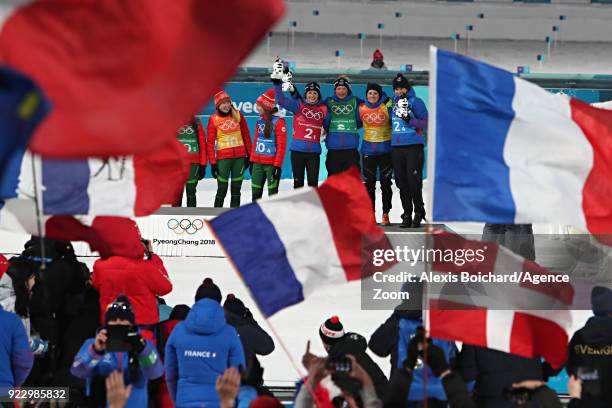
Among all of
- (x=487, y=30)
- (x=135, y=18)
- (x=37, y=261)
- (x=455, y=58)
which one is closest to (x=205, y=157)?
(x=37, y=261)

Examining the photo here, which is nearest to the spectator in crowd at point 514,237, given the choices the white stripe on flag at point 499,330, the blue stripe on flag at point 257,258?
the white stripe on flag at point 499,330

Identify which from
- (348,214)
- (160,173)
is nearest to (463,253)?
(348,214)

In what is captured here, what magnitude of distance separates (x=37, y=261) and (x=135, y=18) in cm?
477

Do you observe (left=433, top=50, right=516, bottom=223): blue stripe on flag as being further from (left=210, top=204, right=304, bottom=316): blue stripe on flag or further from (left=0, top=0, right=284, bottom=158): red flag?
(left=0, top=0, right=284, bottom=158): red flag

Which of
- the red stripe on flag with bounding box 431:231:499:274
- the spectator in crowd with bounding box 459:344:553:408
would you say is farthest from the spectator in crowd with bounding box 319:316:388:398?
the red stripe on flag with bounding box 431:231:499:274

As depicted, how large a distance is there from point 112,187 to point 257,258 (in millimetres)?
1260

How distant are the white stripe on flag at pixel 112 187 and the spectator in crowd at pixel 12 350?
0.86 meters

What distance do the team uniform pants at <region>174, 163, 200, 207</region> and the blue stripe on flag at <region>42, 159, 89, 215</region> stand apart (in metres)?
7.52

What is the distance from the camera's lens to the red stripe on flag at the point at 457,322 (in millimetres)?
6402

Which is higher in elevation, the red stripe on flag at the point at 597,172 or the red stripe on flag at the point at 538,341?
the red stripe on flag at the point at 597,172

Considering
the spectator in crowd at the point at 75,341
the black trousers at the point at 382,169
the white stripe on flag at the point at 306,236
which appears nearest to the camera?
the white stripe on flag at the point at 306,236

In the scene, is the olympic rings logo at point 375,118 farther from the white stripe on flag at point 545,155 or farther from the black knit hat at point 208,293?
the white stripe on flag at point 545,155

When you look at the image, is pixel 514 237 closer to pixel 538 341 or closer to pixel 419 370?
pixel 419 370

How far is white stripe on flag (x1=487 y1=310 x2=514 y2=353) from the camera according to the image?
6.43m
